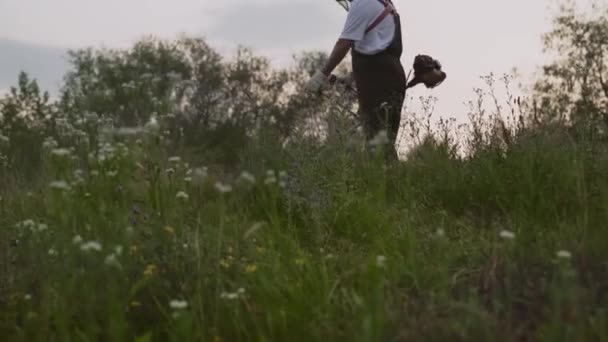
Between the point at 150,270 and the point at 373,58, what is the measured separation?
13.9 ft

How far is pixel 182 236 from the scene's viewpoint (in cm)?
338

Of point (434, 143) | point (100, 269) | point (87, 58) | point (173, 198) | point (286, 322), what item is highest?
point (87, 58)

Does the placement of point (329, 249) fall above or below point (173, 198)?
below

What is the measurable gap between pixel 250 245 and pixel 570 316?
161 cm

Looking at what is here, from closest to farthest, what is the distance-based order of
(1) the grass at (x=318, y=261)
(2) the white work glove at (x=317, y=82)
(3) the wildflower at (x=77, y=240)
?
(1) the grass at (x=318, y=261), (3) the wildflower at (x=77, y=240), (2) the white work glove at (x=317, y=82)

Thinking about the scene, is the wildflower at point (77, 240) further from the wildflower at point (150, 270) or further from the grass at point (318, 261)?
the wildflower at point (150, 270)

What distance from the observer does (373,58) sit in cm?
687

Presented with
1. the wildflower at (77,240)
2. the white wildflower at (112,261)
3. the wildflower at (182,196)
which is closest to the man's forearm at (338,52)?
the wildflower at (182,196)

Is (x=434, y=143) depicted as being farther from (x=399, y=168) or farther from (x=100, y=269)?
(x=100, y=269)

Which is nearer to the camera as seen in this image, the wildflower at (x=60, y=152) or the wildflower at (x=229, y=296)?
the wildflower at (x=229, y=296)

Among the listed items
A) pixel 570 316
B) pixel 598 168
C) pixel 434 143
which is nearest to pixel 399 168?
pixel 434 143

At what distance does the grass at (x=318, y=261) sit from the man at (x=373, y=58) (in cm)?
229

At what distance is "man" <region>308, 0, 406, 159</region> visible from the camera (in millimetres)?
6719

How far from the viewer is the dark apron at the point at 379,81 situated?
6.87 m
